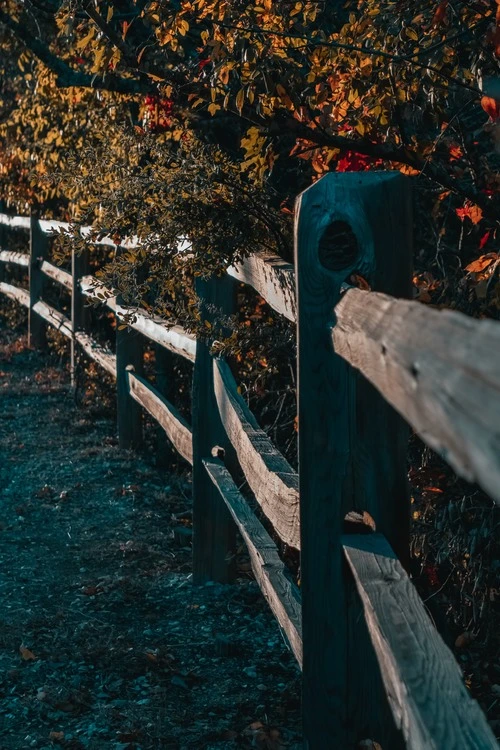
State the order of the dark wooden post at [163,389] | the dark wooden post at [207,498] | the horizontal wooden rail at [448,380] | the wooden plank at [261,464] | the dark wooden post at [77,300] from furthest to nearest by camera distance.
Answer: the dark wooden post at [77,300]
the dark wooden post at [163,389]
the dark wooden post at [207,498]
the wooden plank at [261,464]
the horizontal wooden rail at [448,380]

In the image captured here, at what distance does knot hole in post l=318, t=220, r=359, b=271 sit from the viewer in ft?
7.38

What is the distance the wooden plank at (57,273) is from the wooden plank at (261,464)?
534cm

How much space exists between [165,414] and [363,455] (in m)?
3.73

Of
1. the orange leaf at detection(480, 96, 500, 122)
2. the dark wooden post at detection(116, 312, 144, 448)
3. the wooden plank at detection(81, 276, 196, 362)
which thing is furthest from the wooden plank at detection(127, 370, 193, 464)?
the orange leaf at detection(480, 96, 500, 122)

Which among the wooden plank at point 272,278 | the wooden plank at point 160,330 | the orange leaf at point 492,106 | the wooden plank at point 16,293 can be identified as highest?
the orange leaf at point 492,106

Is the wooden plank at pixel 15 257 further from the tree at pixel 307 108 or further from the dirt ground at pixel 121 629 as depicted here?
the tree at pixel 307 108

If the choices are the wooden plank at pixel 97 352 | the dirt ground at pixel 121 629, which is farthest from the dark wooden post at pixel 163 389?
the wooden plank at pixel 97 352

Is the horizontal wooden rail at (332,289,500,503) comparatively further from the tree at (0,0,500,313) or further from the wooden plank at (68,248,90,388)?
the wooden plank at (68,248,90,388)

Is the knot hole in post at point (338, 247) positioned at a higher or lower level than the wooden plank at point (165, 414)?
higher

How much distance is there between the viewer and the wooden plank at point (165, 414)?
5.31 meters

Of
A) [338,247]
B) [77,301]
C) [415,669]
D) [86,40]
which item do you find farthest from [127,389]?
[415,669]

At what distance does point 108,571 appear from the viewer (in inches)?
203

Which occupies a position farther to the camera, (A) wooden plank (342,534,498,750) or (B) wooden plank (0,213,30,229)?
(B) wooden plank (0,213,30,229)

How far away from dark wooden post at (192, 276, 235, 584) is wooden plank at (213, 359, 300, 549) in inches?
9.3
